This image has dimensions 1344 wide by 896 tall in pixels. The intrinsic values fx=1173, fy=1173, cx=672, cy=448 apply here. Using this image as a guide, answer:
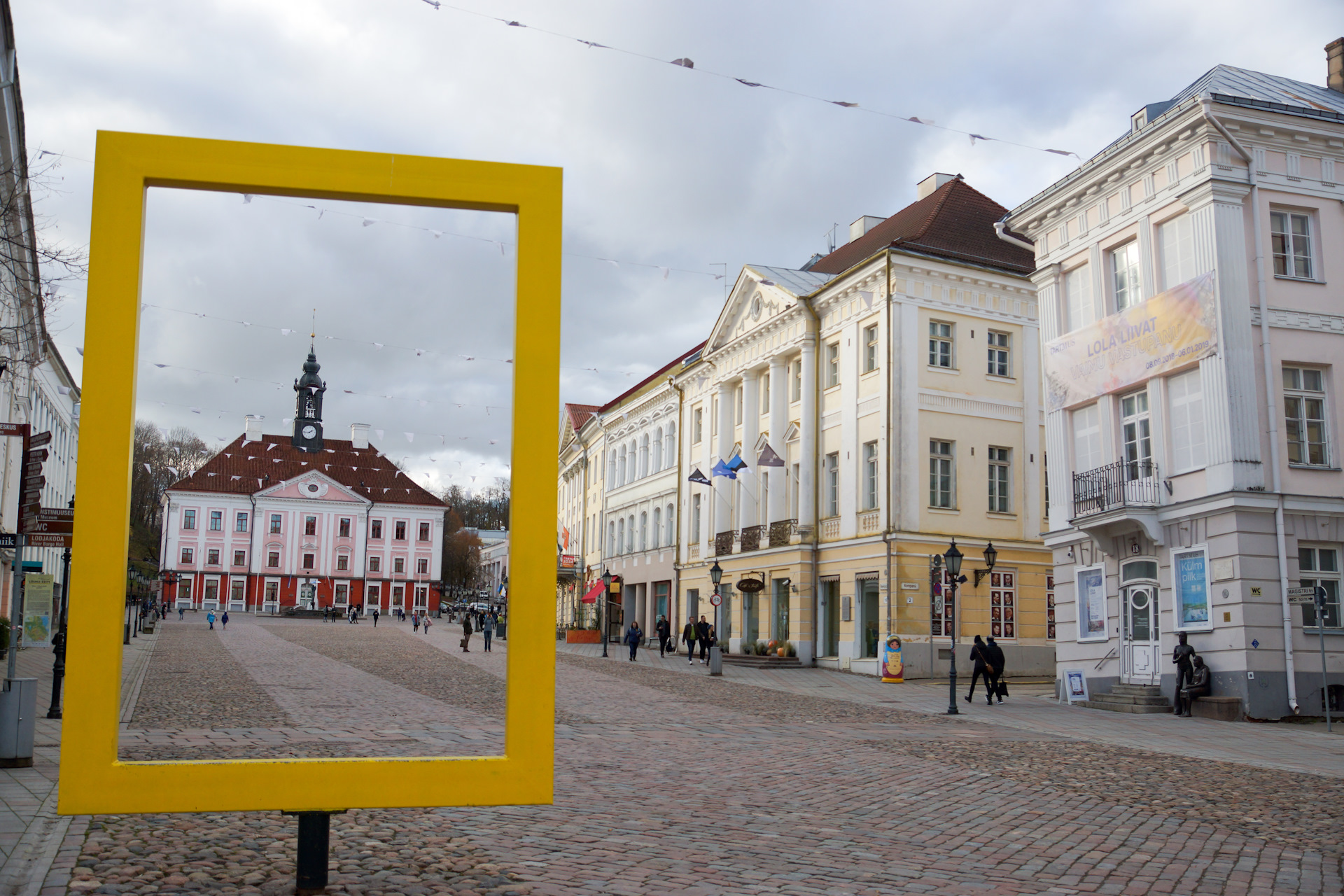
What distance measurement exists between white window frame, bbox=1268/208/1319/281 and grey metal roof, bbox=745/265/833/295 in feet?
57.1

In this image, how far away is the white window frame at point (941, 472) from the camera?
34219 millimetres

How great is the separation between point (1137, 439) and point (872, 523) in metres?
11.3

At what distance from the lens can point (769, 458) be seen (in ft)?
122

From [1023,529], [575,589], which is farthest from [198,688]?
[575,589]

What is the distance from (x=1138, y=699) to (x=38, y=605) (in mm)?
22155

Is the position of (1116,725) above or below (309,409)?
below

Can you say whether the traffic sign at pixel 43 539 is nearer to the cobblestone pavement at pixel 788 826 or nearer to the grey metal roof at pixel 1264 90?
the cobblestone pavement at pixel 788 826

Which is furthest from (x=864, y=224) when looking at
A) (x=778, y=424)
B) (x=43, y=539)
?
(x=43, y=539)

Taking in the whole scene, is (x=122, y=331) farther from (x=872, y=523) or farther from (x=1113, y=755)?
(x=872, y=523)

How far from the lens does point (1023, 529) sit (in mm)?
35344

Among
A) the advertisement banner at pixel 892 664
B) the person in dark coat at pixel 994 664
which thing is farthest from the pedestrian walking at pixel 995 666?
the advertisement banner at pixel 892 664

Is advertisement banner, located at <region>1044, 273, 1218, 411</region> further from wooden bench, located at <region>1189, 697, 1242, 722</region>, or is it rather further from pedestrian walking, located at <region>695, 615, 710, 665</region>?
pedestrian walking, located at <region>695, 615, 710, 665</region>

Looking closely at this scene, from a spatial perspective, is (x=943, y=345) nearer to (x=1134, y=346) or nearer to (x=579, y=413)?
(x=1134, y=346)

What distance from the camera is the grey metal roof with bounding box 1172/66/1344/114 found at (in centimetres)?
2323
